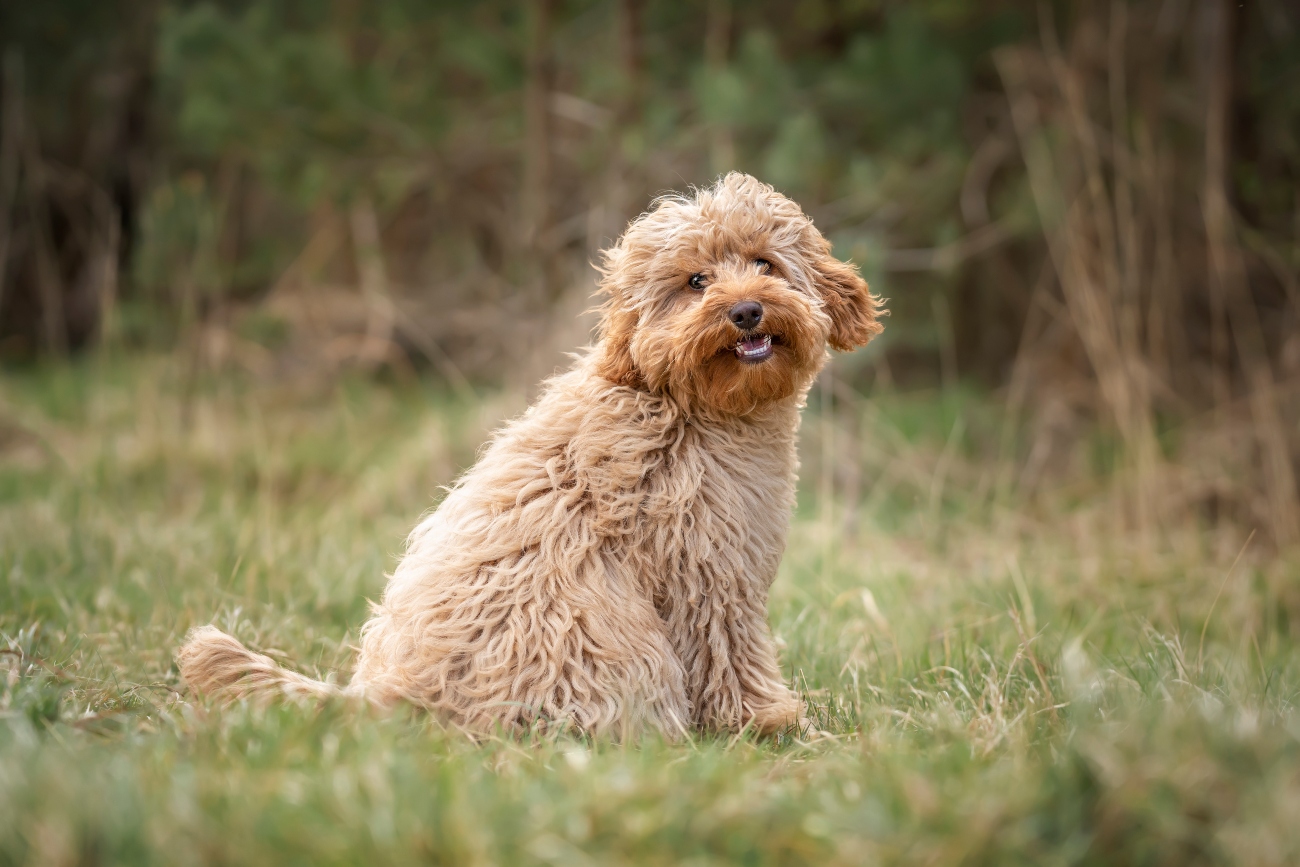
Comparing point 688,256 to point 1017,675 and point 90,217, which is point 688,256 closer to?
point 1017,675

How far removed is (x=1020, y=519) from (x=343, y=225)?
274 inches

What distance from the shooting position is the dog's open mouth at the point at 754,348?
3053 millimetres

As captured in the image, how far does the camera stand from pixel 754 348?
306 cm

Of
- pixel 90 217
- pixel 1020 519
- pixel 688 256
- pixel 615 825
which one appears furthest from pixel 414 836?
pixel 90 217

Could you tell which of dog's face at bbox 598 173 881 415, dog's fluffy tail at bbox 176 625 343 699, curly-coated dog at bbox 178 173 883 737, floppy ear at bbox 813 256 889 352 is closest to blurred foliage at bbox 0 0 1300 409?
floppy ear at bbox 813 256 889 352

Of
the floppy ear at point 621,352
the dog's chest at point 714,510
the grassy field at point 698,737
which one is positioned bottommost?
the grassy field at point 698,737

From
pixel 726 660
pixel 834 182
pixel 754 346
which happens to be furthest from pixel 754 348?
pixel 834 182

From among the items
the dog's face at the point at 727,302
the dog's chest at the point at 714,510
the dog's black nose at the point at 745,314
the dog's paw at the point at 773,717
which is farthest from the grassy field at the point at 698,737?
the dog's black nose at the point at 745,314

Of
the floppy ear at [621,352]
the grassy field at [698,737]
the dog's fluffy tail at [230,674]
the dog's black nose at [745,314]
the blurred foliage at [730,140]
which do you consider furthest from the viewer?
the blurred foliage at [730,140]

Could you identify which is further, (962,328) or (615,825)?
(962,328)

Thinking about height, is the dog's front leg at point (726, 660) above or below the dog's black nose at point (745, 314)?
below

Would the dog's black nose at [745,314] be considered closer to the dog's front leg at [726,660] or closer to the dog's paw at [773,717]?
the dog's front leg at [726,660]

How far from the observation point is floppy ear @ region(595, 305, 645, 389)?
3.22 metres

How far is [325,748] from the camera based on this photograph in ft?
7.84
